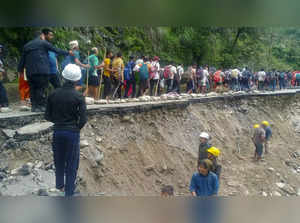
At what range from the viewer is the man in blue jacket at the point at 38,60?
2615 mm

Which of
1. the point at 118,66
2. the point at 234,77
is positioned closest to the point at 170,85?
the point at 234,77

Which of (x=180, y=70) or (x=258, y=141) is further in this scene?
(x=180, y=70)

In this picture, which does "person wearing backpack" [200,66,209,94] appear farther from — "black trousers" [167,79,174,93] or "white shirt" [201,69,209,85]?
"black trousers" [167,79,174,93]

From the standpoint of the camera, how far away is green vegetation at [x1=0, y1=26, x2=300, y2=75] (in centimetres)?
418

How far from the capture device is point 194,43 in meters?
4.86

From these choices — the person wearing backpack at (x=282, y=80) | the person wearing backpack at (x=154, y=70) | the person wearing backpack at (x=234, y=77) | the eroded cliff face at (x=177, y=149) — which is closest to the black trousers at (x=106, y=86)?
the eroded cliff face at (x=177, y=149)

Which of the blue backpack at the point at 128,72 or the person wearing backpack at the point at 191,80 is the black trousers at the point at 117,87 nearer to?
the blue backpack at the point at 128,72

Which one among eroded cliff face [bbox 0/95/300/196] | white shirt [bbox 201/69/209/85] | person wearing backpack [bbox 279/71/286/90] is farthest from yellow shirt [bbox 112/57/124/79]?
person wearing backpack [bbox 279/71/286/90]

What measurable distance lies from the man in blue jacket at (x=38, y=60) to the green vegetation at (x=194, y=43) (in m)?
1.15

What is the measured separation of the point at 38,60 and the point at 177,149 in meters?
2.19

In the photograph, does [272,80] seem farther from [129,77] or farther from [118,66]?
[118,66]
